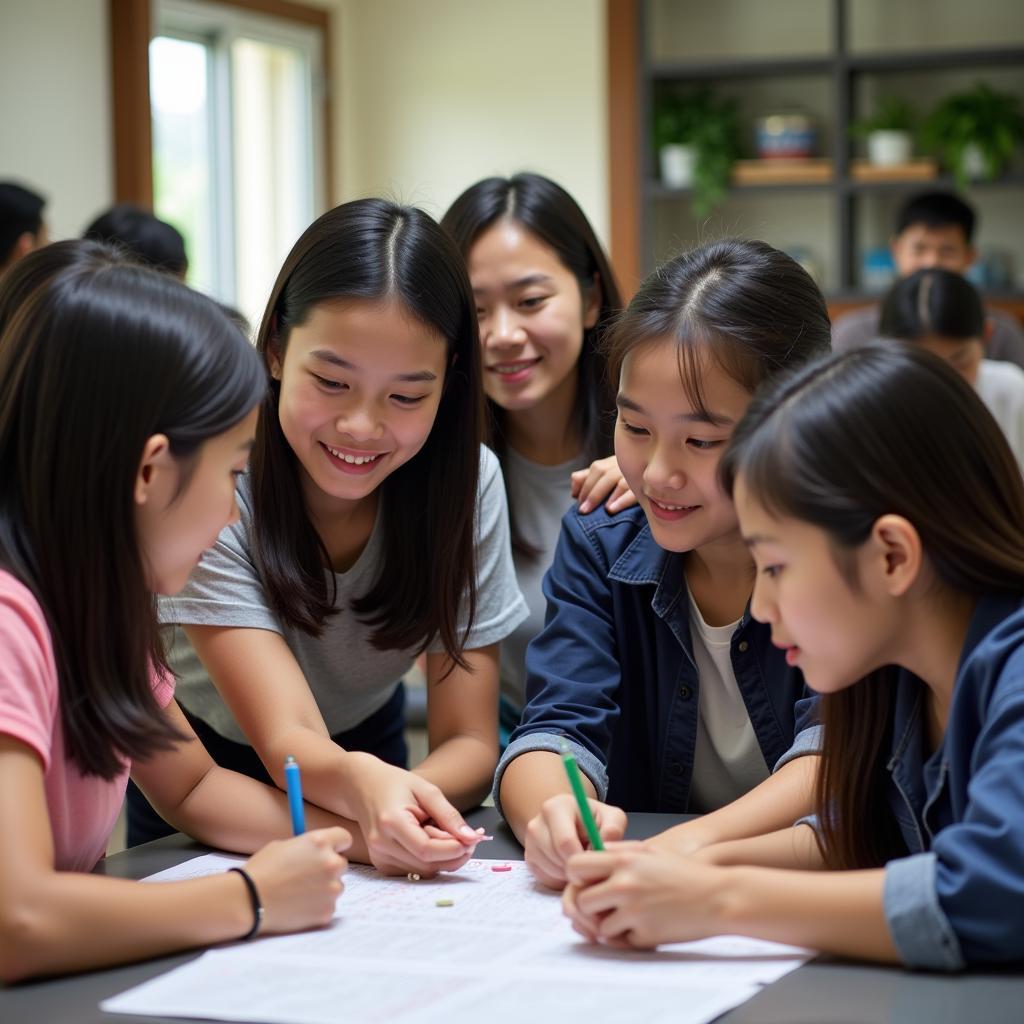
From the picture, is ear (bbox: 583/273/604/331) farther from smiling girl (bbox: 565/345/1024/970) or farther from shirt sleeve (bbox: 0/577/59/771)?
shirt sleeve (bbox: 0/577/59/771)

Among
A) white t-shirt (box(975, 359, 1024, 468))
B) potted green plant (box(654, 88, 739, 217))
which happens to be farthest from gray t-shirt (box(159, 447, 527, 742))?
potted green plant (box(654, 88, 739, 217))

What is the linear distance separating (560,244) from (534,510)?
1.30 ft

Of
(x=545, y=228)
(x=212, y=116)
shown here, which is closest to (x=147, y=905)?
(x=545, y=228)

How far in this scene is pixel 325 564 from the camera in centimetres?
171

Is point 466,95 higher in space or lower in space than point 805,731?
higher

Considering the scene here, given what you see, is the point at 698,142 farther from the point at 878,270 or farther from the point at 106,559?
the point at 106,559

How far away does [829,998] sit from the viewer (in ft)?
3.32

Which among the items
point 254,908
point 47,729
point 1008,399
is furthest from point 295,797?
point 1008,399

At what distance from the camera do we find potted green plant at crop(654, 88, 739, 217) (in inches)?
228

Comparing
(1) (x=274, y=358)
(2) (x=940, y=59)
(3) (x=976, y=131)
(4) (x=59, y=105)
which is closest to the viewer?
(1) (x=274, y=358)

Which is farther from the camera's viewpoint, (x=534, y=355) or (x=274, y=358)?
(x=534, y=355)

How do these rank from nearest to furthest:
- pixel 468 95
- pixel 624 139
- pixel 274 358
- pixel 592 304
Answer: pixel 274 358, pixel 592 304, pixel 624 139, pixel 468 95

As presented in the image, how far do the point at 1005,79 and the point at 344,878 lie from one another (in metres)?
5.31

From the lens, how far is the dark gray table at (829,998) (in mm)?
979
